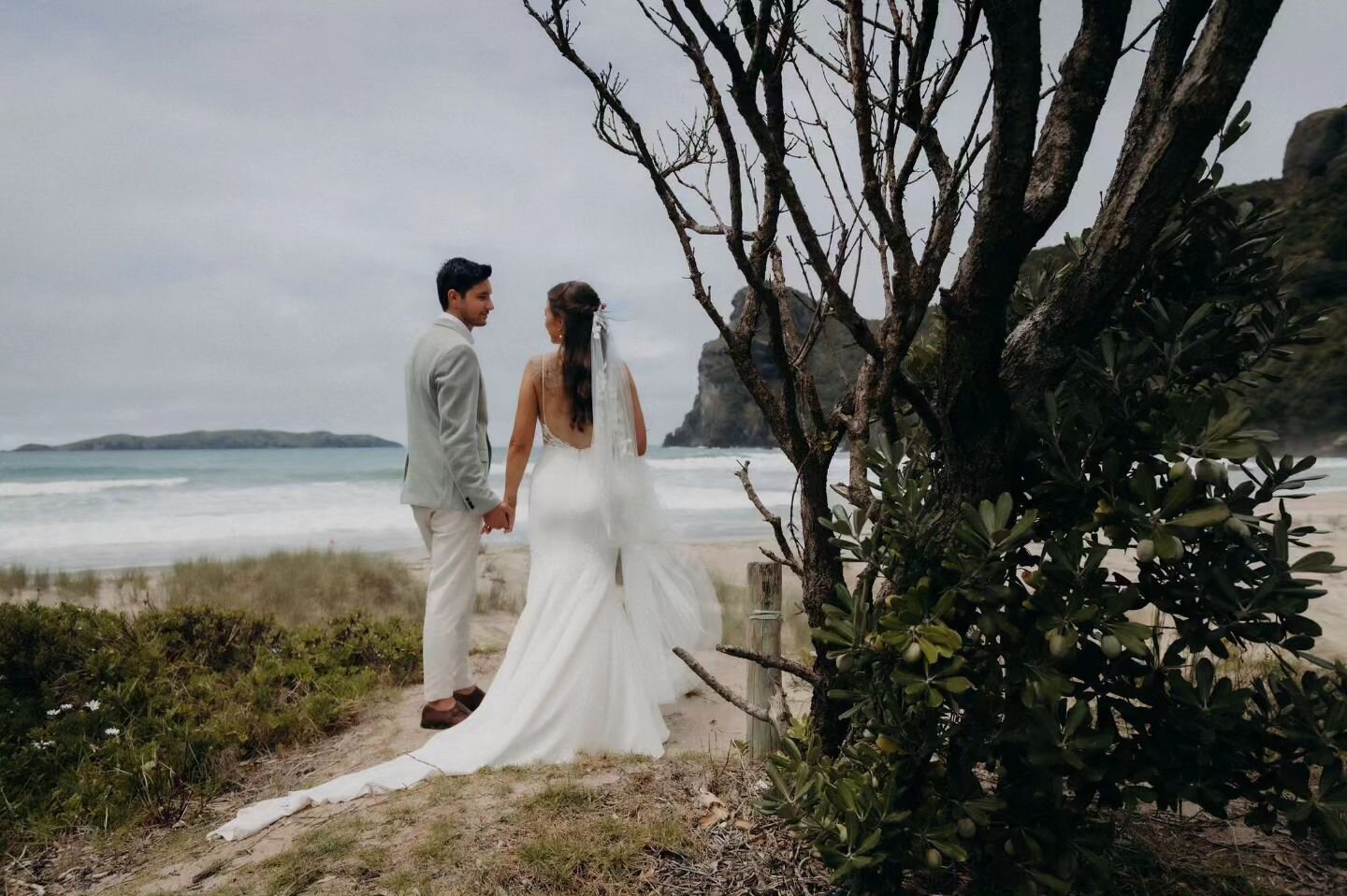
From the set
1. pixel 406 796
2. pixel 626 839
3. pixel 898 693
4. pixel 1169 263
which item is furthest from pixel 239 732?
pixel 1169 263

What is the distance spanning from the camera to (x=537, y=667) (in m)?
4.82

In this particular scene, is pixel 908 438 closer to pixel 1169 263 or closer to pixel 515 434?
pixel 1169 263

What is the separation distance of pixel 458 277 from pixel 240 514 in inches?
864

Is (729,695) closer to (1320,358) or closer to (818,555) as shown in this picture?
(818,555)

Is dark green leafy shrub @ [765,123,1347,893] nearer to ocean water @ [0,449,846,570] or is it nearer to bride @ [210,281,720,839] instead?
bride @ [210,281,720,839]

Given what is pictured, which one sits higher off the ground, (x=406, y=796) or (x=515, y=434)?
(x=515, y=434)

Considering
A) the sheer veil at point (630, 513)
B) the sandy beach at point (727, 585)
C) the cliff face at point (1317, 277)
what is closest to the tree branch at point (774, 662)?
the sandy beach at point (727, 585)

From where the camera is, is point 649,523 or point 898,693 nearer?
point 898,693

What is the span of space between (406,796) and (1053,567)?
326cm

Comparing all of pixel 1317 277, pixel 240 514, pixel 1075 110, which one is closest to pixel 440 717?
pixel 1075 110

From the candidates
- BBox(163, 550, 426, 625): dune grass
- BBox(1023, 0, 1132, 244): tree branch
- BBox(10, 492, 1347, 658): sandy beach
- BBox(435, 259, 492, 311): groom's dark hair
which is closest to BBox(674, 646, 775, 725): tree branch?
BBox(1023, 0, 1132, 244): tree branch

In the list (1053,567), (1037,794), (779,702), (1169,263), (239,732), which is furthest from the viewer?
(239,732)

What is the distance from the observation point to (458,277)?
218 inches

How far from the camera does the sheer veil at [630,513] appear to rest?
5.32 metres
